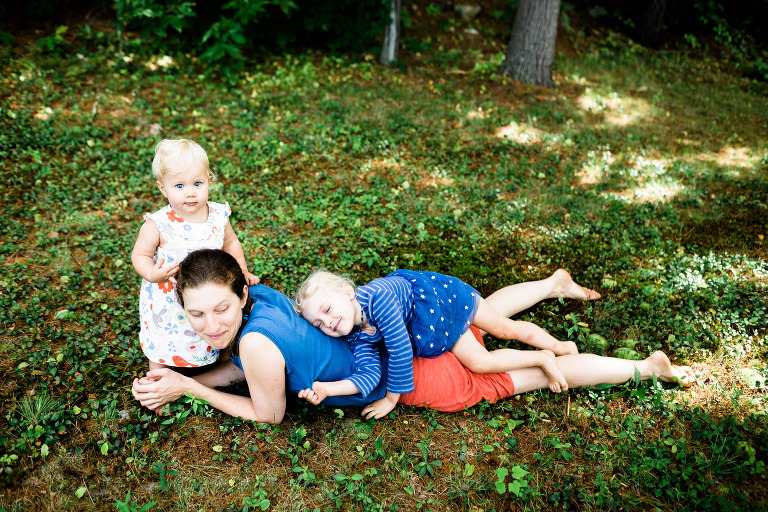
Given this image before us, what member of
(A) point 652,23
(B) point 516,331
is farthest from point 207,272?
(A) point 652,23

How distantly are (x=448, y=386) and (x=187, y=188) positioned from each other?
2160 millimetres

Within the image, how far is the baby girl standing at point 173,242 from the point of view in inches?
111

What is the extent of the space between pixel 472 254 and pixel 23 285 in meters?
4.06

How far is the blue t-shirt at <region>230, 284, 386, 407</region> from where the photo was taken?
2719 millimetres

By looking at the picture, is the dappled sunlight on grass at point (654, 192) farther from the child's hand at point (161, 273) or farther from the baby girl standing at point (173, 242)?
the child's hand at point (161, 273)

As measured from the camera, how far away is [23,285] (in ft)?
13.0

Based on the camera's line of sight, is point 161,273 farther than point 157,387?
No

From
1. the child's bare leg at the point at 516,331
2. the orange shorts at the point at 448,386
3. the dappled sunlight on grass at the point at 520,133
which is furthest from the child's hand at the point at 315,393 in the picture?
the dappled sunlight on grass at the point at 520,133

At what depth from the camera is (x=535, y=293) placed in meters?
4.07

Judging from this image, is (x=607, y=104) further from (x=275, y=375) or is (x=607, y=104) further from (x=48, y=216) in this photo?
(x=48, y=216)

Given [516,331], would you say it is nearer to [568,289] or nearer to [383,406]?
[568,289]

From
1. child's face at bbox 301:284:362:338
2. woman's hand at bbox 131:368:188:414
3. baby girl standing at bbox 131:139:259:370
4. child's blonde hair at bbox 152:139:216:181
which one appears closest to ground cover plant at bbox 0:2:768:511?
woman's hand at bbox 131:368:188:414

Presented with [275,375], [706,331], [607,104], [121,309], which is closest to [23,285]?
[121,309]

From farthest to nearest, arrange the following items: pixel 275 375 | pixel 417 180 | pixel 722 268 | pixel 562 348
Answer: pixel 417 180
pixel 722 268
pixel 562 348
pixel 275 375
